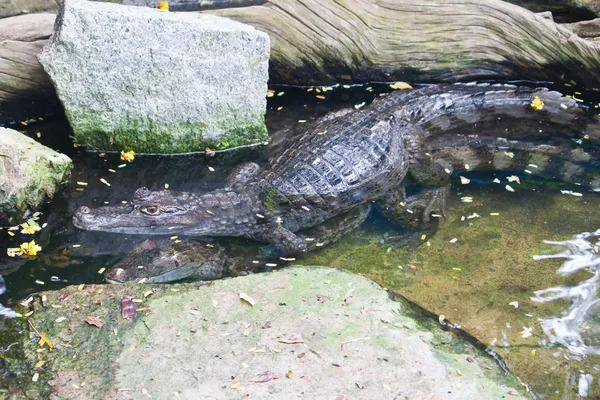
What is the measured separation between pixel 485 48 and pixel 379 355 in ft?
14.1

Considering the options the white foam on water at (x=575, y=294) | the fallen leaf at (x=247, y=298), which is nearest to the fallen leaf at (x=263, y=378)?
the fallen leaf at (x=247, y=298)

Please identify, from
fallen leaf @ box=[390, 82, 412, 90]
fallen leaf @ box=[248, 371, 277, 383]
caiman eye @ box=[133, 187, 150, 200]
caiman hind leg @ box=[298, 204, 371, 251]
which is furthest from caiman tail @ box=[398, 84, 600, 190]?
fallen leaf @ box=[248, 371, 277, 383]

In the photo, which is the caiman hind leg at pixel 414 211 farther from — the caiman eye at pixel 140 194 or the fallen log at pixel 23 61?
the fallen log at pixel 23 61

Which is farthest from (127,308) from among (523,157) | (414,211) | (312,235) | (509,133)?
(509,133)

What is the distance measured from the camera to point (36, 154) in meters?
4.88

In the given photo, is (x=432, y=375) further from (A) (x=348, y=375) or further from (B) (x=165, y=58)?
(B) (x=165, y=58)

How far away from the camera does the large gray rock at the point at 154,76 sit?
16.8ft

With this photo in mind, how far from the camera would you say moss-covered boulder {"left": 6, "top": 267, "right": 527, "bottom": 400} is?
3.05 metres

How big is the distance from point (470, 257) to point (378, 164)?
49.2 inches

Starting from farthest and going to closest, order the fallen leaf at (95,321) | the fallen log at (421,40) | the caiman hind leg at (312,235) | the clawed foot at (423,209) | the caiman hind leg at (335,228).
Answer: the fallen log at (421,40), the clawed foot at (423,209), the caiman hind leg at (335,228), the caiman hind leg at (312,235), the fallen leaf at (95,321)

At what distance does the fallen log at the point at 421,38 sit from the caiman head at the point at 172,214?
212 cm

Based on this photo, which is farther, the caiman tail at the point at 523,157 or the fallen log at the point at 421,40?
the fallen log at the point at 421,40

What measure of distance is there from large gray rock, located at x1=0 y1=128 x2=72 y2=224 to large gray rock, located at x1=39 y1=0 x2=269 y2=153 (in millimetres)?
579

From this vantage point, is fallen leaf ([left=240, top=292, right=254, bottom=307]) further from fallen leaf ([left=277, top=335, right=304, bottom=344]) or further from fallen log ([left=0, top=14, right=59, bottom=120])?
fallen log ([left=0, top=14, right=59, bottom=120])
